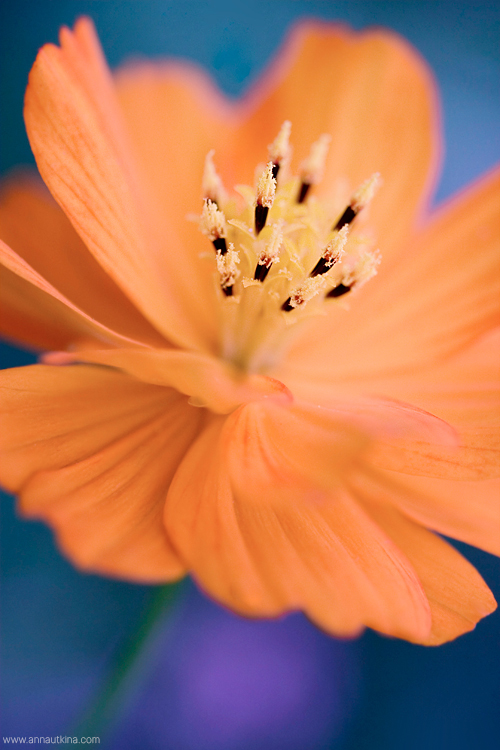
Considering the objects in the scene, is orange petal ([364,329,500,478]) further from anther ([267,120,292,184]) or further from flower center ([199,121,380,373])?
anther ([267,120,292,184])

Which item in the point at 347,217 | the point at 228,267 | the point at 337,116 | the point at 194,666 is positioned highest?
the point at 337,116

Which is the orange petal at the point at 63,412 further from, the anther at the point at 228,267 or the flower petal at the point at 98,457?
the anther at the point at 228,267

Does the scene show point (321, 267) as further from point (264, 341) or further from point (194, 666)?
point (194, 666)

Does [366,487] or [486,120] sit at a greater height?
[486,120]

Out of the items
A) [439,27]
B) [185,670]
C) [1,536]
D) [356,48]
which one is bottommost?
[185,670]

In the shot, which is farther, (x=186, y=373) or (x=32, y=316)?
(x=32, y=316)

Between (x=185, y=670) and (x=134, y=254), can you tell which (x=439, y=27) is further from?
(x=185, y=670)

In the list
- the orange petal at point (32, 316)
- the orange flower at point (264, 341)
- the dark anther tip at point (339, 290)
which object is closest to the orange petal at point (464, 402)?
the orange flower at point (264, 341)

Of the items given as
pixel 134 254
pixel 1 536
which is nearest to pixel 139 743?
pixel 1 536

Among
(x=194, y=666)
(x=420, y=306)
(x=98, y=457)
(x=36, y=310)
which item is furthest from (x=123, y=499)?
(x=194, y=666)
